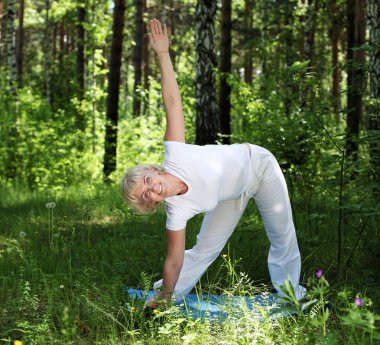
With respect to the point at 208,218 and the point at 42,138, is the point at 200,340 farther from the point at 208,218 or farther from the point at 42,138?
the point at 42,138

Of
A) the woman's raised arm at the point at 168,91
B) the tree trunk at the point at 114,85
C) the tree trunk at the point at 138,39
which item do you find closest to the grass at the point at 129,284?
the woman's raised arm at the point at 168,91

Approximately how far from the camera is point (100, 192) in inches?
378

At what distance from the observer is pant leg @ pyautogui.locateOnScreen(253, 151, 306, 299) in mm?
4121

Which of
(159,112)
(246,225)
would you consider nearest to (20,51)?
(159,112)

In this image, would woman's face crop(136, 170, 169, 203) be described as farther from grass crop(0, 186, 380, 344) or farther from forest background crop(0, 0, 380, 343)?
forest background crop(0, 0, 380, 343)

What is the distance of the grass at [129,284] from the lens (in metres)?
3.27

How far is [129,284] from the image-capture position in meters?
4.78

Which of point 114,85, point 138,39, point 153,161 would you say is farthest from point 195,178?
point 138,39

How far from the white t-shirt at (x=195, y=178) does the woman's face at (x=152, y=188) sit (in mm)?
113

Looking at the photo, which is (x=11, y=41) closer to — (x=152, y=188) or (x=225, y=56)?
(x=225, y=56)

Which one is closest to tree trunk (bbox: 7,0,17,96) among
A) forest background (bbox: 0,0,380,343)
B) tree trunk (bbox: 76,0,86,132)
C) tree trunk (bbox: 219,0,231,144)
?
forest background (bbox: 0,0,380,343)

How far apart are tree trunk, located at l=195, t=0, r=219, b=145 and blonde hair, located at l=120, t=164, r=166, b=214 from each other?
22.9ft

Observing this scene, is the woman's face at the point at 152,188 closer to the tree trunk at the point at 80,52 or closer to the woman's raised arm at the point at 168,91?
the woman's raised arm at the point at 168,91

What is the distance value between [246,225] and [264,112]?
18.6ft
